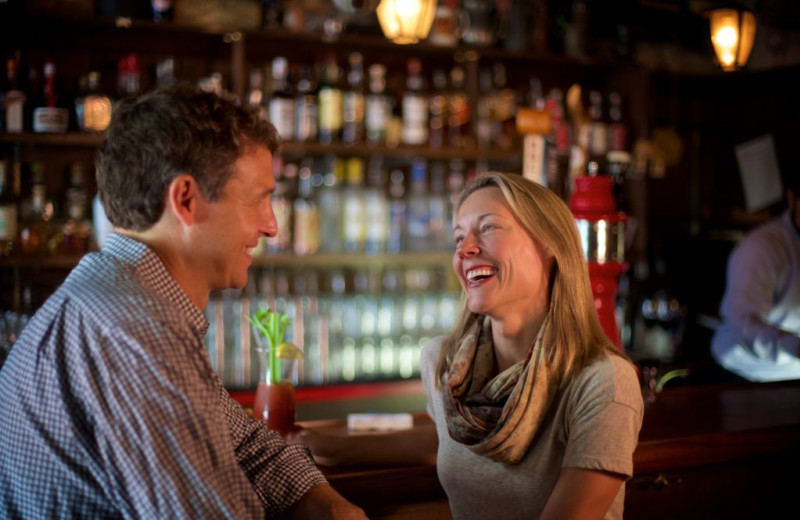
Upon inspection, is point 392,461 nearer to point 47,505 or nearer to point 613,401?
point 613,401

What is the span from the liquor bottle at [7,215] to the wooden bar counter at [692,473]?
77.2 inches

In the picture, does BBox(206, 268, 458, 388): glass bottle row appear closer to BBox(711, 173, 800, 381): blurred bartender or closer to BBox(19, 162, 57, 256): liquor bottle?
BBox(19, 162, 57, 256): liquor bottle

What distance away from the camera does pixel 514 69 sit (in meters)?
4.36

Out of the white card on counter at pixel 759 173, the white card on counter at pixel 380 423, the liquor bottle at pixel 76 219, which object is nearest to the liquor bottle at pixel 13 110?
the liquor bottle at pixel 76 219

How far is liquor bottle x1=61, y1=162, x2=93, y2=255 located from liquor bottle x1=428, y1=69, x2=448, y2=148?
1640 mm

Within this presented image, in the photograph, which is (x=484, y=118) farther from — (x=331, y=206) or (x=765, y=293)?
(x=765, y=293)

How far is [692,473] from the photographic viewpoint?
1.88 meters

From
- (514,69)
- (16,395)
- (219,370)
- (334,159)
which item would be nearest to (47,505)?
(16,395)

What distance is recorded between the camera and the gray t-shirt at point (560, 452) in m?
1.33

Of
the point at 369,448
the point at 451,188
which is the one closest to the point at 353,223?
the point at 451,188

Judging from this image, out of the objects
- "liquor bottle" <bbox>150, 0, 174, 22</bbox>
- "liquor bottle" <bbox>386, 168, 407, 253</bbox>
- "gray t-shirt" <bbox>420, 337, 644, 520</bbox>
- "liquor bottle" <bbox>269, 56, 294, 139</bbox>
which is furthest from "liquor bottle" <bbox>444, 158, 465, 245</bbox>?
"gray t-shirt" <bbox>420, 337, 644, 520</bbox>

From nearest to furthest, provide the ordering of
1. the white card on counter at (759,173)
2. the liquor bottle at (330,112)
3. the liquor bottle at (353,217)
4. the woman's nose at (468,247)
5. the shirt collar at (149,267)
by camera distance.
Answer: the shirt collar at (149,267)
the woman's nose at (468,247)
the liquor bottle at (330,112)
the liquor bottle at (353,217)
the white card on counter at (759,173)

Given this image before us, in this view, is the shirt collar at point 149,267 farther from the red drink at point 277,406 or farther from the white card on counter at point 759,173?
the white card on counter at point 759,173

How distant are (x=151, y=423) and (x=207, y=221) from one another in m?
0.34
